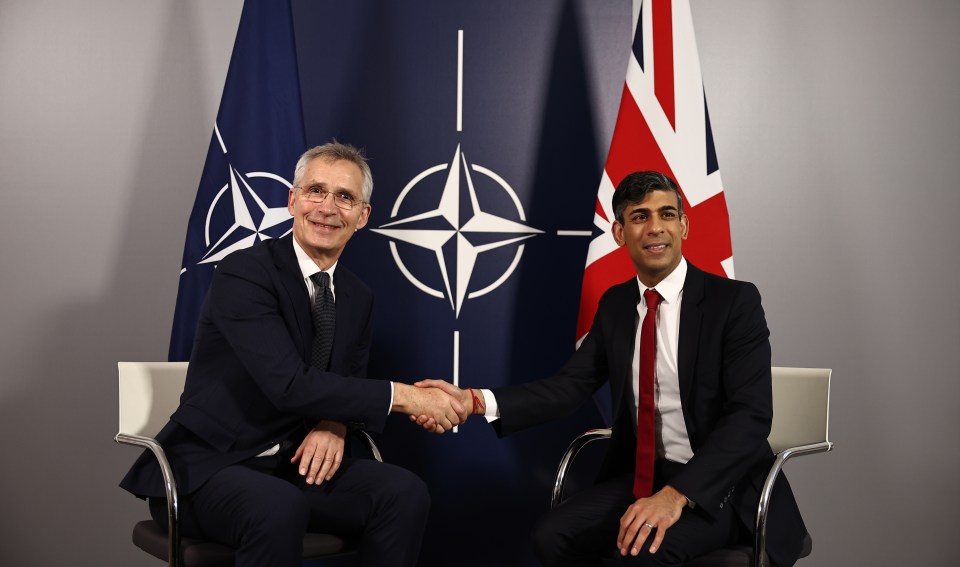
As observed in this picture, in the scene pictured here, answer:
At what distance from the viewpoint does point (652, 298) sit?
8.59ft

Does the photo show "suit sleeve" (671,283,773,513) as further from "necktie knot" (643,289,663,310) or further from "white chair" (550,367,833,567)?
"white chair" (550,367,833,567)

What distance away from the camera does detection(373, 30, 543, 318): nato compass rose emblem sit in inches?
145

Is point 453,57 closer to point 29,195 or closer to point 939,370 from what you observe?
point 29,195

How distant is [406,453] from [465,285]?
0.82 metres

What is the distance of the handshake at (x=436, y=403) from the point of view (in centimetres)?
266

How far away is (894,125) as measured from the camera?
3787 millimetres

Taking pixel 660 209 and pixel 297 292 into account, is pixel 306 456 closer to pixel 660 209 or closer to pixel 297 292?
pixel 297 292

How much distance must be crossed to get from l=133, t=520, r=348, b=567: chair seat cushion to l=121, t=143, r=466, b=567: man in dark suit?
0.11ft

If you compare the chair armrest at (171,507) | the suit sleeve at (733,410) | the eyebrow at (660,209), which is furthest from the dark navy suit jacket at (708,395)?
the chair armrest at (171,507)

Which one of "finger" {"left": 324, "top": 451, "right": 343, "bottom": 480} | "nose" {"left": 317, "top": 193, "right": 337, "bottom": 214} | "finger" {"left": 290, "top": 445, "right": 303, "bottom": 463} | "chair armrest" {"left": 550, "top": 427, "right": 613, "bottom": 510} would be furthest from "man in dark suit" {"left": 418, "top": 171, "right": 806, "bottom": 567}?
"nose" {"left": 317, "top": 193, "right": 337, "bottom": 214}

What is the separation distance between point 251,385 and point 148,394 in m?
0.62

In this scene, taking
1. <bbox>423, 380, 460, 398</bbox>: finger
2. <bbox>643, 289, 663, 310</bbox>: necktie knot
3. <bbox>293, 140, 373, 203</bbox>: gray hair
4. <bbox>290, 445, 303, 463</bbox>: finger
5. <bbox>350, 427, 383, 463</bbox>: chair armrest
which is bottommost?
<bbox>350, 427, 383, 463</bbox>: chair armrest

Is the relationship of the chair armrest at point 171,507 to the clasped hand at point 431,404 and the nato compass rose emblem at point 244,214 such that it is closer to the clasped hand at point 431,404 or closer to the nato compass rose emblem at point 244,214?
the clasped hand at point 431,404

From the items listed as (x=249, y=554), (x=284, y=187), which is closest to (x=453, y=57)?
(x=284, y=187)
